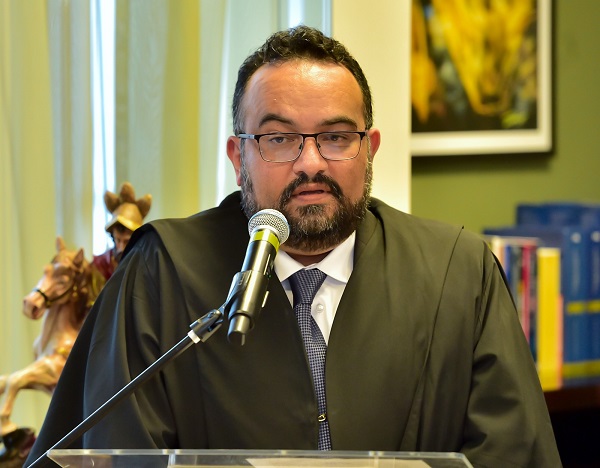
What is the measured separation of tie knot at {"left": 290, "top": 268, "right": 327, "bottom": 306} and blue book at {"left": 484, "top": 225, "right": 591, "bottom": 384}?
1278 mm

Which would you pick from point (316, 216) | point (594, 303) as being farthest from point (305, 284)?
point (594, 303)

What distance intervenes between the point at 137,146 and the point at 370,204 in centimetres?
71

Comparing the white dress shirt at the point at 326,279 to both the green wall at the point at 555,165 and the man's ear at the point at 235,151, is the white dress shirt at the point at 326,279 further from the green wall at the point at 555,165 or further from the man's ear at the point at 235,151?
the green wall at the point at 555,165

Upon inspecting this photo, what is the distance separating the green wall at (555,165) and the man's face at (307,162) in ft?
4.08

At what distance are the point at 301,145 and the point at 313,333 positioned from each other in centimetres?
39

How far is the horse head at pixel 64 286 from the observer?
2139 mm

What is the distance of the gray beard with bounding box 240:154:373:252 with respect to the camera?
6.26 ft

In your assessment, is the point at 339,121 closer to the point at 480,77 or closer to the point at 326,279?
the point at 326,279

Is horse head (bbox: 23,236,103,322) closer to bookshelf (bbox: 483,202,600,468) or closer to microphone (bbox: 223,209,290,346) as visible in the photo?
microphone (bbox: 223,209,290,346)

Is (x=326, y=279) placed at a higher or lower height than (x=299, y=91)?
lower

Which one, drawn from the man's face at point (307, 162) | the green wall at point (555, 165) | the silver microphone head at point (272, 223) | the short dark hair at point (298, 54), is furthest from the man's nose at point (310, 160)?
the green wall at point (555, 165)

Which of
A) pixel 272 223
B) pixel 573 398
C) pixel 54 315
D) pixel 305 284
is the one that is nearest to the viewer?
pixel 272 223

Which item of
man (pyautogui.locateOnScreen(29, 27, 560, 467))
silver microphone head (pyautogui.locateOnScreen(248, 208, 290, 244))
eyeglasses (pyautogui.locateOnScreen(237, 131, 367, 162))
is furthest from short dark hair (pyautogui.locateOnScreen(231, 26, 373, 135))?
silver microphone head (pyautogui.locateOnScreen(248, 208, 290, 244))

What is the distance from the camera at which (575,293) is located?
3.03m
